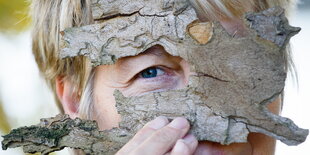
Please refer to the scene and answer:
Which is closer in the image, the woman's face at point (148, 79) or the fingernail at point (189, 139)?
the fingernail at point (189, 139)

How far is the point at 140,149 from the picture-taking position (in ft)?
4.09

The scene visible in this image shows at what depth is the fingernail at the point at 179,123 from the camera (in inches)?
50.8

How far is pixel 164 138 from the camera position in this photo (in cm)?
126

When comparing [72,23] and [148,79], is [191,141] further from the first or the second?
[72,23]

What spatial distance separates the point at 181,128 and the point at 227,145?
0.13m

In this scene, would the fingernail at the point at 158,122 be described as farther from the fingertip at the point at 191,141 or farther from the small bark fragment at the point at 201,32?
the small bark fragment at the point at 201,32

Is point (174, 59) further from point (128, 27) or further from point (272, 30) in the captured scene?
point (272, 30)

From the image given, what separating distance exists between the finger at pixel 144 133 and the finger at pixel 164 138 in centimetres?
2

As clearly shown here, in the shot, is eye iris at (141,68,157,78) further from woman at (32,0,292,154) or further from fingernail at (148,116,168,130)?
fingernail at (148,116,168,130)

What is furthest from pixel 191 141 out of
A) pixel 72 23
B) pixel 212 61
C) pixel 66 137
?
pixel 72 23

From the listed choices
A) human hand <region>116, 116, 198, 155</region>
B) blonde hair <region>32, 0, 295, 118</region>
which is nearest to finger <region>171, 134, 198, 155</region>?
human hand <region>116, 116, 198, 155</region>

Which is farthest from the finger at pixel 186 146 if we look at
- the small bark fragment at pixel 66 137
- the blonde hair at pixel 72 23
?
the blonde hair at pixel 72 23

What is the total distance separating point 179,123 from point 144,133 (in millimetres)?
80

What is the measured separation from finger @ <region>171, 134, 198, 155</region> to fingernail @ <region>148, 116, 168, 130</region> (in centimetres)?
6
